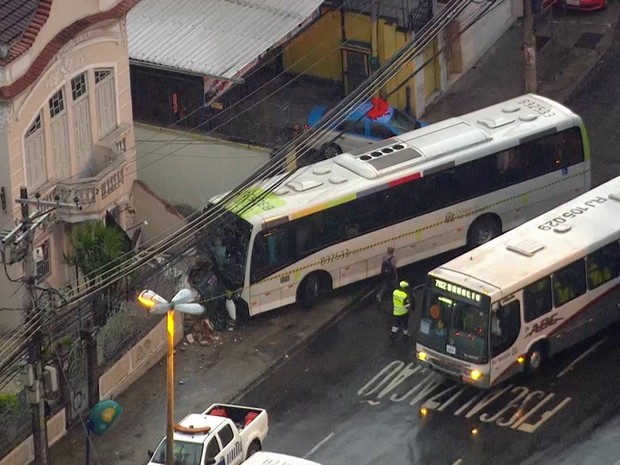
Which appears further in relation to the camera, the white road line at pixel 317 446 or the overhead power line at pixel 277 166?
the overhead power line at pixel 277 166

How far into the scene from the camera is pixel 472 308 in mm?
40844

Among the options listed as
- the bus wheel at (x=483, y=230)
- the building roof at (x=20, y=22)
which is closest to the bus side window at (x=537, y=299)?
→ the bus wheel at (x=483, y=230)

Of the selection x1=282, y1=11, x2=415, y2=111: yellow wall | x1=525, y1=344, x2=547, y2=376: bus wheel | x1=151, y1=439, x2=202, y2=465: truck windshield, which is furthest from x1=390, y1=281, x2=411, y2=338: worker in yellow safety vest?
x1=282, y1=11, x2=415, y2=111: yellow wall

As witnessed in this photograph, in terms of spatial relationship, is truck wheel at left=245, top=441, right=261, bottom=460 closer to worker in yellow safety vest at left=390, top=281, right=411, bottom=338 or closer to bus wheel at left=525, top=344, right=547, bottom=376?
worker in yellow safety vest at left=390, top=281, right=411, bottom=338

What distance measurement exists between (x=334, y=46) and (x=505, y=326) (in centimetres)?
1927

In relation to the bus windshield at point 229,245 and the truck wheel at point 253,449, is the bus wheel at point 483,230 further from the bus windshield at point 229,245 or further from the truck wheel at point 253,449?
the truck wheel at point 253,449

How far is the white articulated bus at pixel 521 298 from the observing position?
40844 millimetres

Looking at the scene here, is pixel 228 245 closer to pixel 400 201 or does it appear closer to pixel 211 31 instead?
pixel 400 201

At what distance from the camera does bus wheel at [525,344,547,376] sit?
4181 cm

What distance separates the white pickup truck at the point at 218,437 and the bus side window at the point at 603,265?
9.24 m

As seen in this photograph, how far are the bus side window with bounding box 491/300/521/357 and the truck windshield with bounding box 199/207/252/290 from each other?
725 centimetres

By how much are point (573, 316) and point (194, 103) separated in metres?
15.0

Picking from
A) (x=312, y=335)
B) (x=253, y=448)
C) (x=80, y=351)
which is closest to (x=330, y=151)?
(x=312, y=335)

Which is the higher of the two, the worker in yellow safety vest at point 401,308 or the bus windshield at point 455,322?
the bus windshield at point 455,322
